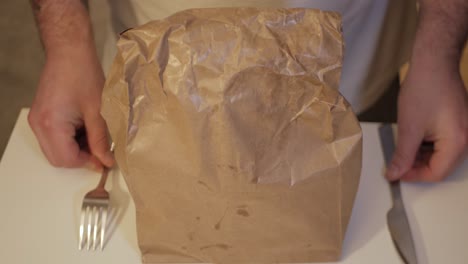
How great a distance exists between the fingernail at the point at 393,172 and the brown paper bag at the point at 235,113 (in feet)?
0.44

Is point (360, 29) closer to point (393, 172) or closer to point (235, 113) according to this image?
point (393, 172)

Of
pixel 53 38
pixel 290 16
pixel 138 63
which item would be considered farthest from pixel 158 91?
pixel 53 38

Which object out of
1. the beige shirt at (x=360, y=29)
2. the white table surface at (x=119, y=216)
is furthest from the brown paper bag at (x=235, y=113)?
the beige shirt at (x=360, y=29)

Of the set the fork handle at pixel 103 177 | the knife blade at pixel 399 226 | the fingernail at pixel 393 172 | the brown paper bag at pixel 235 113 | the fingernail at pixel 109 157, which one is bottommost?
the knife blade at pixel 399 226

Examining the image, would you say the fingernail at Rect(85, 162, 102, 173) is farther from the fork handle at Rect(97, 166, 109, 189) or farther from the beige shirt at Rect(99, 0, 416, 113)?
the beige shirt at Rect(99, 0, 416, 113)

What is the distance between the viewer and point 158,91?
0.44m

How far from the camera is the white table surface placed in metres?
0.53

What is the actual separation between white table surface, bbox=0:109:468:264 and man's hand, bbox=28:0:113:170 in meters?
0.03

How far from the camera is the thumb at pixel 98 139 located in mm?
592

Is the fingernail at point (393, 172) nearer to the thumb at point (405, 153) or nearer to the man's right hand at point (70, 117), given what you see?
the thumb at point (405, 153)

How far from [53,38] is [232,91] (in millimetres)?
334

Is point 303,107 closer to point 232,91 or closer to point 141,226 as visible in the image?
point 232,91

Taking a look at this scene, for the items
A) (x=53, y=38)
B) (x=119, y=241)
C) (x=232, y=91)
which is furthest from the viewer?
(x=53, y=38)

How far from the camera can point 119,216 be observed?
56 cm
